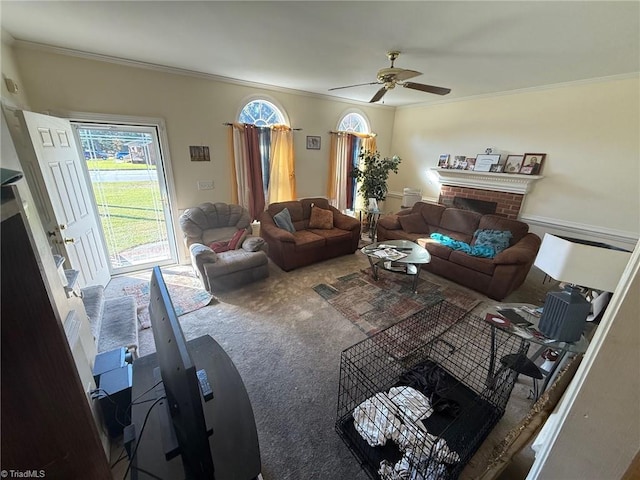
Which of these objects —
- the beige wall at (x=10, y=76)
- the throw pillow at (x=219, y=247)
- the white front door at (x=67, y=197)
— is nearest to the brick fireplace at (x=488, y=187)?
the throw pillow at (x=219, y=247)

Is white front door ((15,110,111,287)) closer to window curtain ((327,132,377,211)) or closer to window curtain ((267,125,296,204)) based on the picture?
window curtain ((267,125,296,204))

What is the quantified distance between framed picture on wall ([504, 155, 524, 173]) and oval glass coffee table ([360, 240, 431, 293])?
6.65 feet

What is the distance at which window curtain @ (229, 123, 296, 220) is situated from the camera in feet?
12.6

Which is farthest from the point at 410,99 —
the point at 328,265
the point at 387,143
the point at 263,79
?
the point at 328,265

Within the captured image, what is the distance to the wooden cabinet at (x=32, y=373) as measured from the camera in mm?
534

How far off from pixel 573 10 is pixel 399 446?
9.95 feet

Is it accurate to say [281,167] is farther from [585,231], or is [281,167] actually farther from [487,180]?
[585,231]

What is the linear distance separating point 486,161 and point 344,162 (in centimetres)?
245

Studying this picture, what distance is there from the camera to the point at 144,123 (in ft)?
10.3

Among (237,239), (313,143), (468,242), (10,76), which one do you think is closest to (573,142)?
(468,242)

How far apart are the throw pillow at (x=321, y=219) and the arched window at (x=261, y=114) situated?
161 centimetres

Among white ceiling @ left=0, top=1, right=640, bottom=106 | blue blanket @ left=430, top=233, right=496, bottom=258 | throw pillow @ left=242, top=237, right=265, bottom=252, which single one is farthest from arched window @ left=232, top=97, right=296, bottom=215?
blue blanket @ left=430, top=233, right=496, bottom=258

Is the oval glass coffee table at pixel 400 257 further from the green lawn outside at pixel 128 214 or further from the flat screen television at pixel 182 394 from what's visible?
the green lawn outside at pixel 128 214

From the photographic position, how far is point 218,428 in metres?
1.00
